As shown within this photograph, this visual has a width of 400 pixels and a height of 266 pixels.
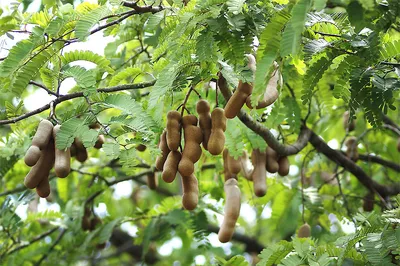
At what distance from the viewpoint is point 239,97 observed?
2334mm

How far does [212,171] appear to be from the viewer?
4676mm

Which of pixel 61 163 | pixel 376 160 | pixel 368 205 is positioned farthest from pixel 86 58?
pixel 376 160

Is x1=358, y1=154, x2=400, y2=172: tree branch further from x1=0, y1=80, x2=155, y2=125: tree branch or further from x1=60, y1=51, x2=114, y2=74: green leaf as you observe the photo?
x1=0, y1=80, x2=155, y2=125: tree branch

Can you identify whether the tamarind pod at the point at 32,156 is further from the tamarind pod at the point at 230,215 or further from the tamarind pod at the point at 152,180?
the tamarind pod at the point at 152,180

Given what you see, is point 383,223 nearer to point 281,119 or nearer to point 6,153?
point 281,119

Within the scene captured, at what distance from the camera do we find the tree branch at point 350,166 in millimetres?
3936

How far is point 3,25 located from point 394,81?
147cm

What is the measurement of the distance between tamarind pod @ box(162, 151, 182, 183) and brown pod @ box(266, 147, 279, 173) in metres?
0.95

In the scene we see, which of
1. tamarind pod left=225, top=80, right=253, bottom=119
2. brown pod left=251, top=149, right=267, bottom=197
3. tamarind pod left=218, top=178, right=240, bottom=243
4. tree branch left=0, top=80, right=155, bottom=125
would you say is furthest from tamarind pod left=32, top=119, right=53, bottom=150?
brown pod left=251, top=149, right=267, bottom=197

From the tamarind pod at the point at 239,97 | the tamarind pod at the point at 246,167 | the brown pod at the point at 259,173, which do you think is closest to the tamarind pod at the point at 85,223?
the tamarind pod at the point at 246,167

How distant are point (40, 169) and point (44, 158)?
0.04m

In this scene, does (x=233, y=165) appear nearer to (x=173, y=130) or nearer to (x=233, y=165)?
(x=233, y=165)

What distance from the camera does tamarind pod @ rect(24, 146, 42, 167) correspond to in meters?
2.37

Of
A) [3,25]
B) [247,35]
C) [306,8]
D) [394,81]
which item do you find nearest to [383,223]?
[394,81]
